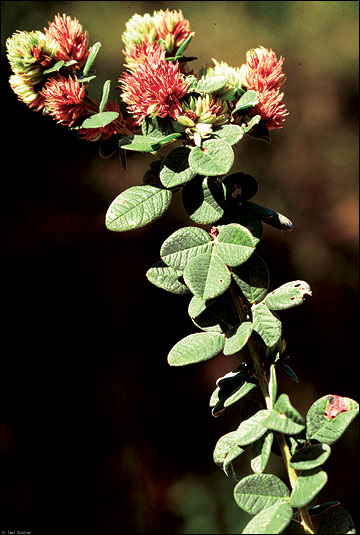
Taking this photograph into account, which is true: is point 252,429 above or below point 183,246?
below

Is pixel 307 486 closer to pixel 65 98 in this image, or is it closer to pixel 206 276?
pixel 206 276

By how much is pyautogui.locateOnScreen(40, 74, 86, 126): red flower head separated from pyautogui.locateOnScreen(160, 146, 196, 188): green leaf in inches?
3.0

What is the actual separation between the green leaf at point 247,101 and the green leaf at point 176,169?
0.15 ft

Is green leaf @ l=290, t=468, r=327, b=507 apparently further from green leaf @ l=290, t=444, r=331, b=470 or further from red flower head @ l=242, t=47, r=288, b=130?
red flower head @ l=242, t=47, r=288, b=130

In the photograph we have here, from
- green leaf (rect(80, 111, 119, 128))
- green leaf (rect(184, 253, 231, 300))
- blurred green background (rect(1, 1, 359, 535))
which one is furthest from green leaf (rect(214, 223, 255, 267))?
blurred green background (rect(1, 1, 359, 535))

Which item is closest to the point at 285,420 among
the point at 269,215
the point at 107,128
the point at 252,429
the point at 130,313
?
the point at 252,429

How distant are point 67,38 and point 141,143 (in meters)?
0.10

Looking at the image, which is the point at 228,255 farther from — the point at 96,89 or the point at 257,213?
the point at 96,89

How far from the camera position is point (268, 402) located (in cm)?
36

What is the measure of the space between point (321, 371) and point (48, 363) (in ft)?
1.57

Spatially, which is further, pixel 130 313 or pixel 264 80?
A: pixel 130 313

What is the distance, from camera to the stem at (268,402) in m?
0.36

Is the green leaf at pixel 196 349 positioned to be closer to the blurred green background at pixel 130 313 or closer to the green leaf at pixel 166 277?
the green leaf at pixel 166 277

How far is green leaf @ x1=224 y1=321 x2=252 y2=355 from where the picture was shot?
326 mm
